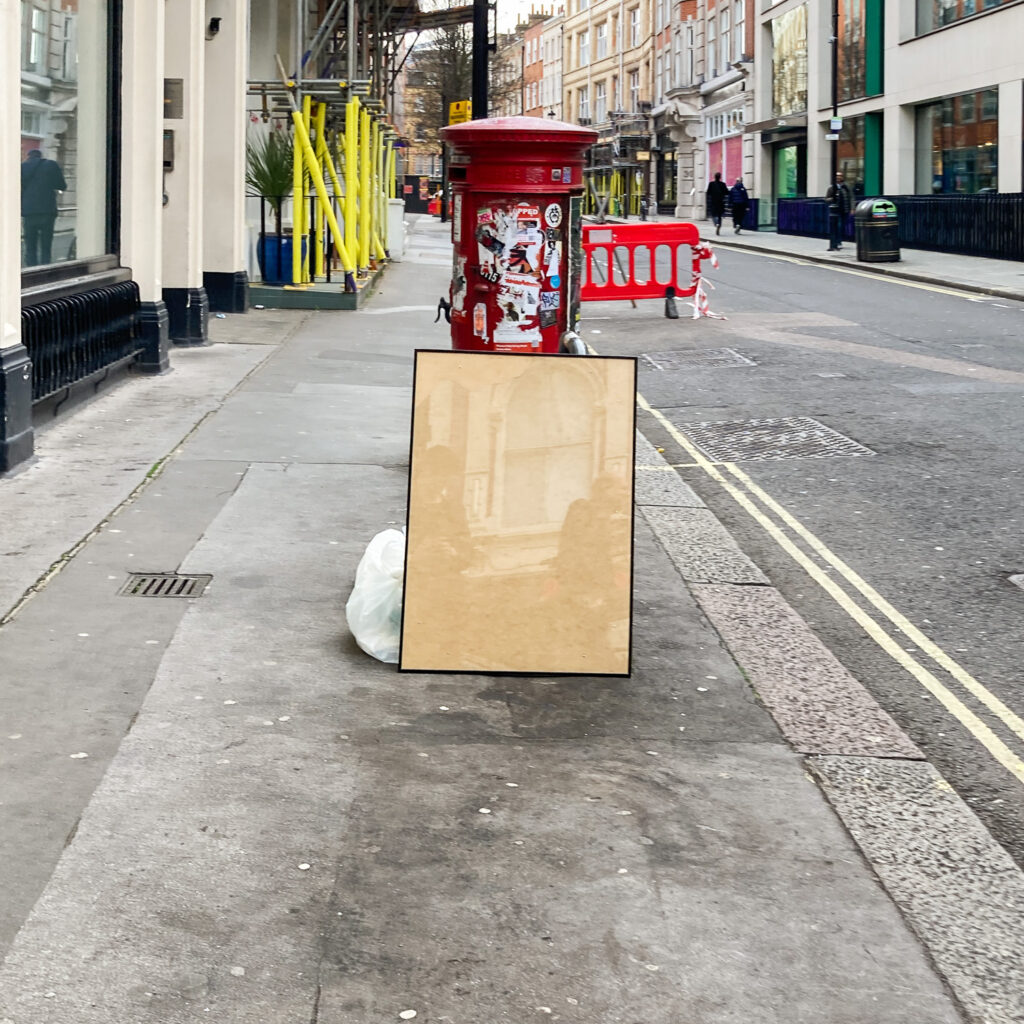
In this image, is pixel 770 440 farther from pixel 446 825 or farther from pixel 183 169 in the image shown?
pixel 446 825

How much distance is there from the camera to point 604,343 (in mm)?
16672

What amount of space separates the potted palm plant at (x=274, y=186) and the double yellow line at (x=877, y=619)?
39.3 feet

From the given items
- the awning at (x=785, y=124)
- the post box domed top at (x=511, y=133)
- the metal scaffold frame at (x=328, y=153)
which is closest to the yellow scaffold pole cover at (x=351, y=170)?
the metal scaffold frame at (x=328, y=153)

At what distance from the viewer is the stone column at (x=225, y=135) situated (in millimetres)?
16953

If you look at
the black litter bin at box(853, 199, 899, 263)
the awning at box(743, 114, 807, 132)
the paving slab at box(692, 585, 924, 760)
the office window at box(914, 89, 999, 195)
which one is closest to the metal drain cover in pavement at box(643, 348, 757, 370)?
the paving slab at box(692, 585, 924, 760)

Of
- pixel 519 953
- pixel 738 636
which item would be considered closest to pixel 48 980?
pixel 519 953

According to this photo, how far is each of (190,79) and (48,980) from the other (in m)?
12.0

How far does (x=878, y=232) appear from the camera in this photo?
100 ft

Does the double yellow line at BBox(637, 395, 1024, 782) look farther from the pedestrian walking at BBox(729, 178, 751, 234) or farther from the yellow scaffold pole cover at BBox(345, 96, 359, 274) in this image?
the pedestrian walking at BBox(729, 178, 751, 234)

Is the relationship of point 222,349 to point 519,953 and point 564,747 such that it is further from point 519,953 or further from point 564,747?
point 519,953

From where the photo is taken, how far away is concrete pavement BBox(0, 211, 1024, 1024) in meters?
3.15

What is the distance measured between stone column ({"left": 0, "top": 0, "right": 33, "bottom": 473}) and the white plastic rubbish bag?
338cm

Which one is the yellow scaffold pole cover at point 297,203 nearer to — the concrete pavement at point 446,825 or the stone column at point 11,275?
the stone column at point 11,275

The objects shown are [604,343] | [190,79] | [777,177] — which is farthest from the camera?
[777,177]
